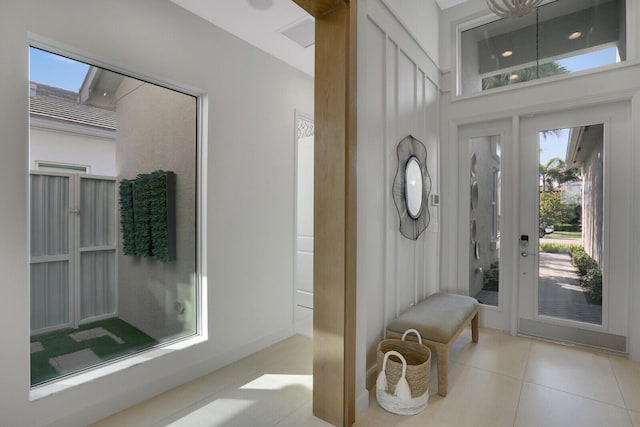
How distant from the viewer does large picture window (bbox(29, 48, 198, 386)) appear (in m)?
1.88

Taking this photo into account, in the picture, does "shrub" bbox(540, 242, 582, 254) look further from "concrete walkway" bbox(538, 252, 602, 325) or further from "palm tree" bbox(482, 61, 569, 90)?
"palm tree" bbox(482, 61, 569, 90)

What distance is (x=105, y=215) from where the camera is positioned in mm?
2176

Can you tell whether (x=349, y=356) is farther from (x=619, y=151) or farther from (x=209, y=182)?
(x=619, y=151)

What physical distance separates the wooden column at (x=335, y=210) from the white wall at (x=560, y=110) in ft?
6.84

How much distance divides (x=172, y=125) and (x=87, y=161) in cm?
67

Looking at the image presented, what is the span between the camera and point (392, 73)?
257 cm

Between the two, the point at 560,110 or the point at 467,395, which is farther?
the point at 560,110

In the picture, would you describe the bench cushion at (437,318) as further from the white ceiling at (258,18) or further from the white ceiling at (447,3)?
the white ceiling at (447,3)

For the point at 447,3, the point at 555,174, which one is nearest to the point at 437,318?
the point at 555,174

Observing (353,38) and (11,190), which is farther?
(353,38)

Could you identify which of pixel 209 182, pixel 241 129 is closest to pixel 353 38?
pixel 241 129

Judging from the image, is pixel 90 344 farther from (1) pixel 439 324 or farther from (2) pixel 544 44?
(2) pixel 544 44

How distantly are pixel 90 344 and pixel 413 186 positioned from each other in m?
2.70

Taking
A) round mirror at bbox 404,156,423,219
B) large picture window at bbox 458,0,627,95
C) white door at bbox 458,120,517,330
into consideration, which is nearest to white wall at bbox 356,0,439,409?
round mirror at bbox 404,156,423,219
